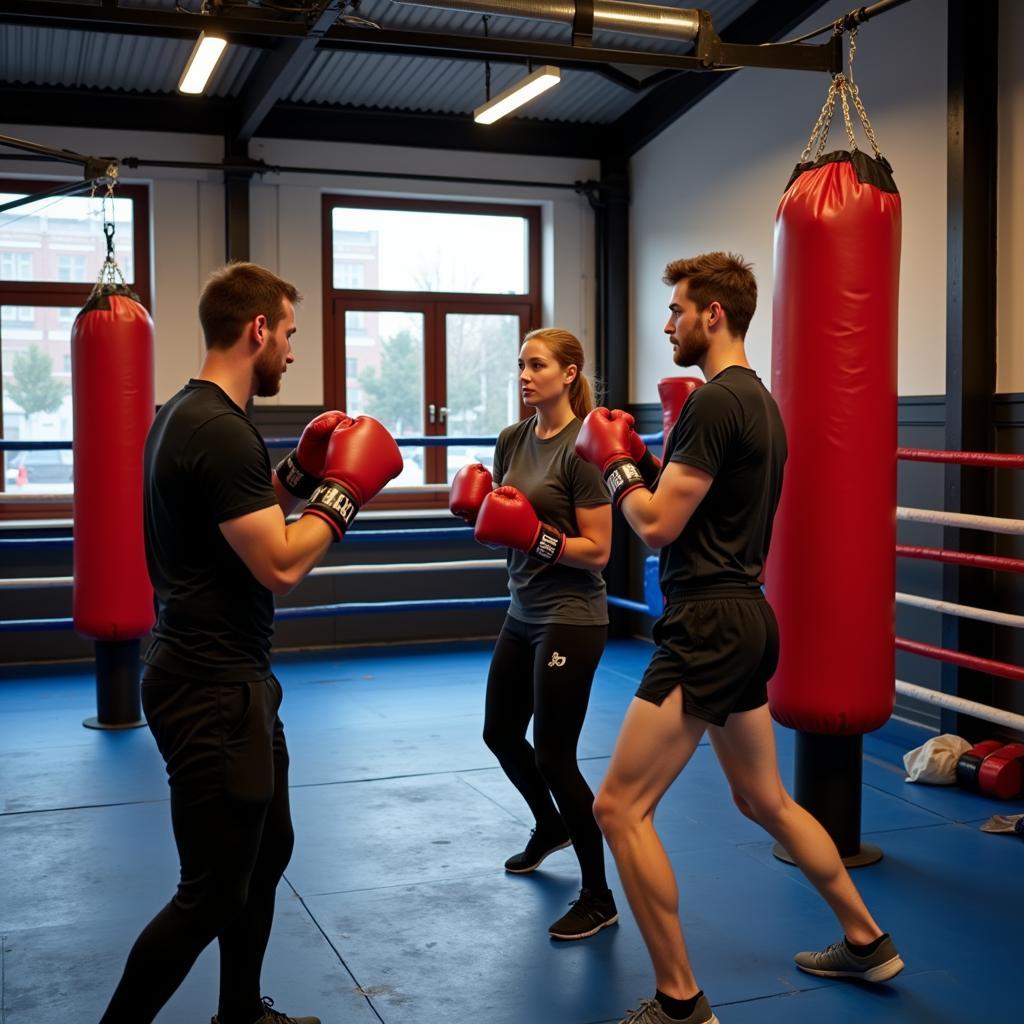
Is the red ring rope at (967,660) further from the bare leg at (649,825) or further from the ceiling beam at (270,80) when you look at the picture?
the ceiling beam at (270,80)

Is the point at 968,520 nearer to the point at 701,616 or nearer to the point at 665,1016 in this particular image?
the point at 701,616

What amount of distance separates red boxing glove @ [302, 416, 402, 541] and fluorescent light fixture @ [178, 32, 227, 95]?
2631 millimetres

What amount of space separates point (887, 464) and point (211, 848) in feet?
6.51

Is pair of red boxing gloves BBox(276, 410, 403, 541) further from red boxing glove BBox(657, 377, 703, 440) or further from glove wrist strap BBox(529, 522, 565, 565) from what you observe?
red boxing glove BBox(657, 377, 703, 440)

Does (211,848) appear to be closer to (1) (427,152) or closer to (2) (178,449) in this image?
(2) (178,449)

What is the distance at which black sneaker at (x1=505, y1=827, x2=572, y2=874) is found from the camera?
3.17 m

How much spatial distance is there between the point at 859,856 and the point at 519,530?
1424 millimetres

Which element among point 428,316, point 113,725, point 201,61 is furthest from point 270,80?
point 113,725

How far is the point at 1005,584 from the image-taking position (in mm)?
4297

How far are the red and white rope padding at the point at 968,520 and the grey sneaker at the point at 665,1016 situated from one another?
7.27ft

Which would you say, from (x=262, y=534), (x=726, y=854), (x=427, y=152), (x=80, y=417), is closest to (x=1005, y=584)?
(x=726, y=854)

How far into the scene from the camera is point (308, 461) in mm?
2283

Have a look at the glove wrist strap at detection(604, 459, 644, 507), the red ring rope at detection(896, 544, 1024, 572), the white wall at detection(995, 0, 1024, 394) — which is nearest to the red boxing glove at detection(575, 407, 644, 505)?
the glove wrist strap at detection(604, 459, 644, 507)

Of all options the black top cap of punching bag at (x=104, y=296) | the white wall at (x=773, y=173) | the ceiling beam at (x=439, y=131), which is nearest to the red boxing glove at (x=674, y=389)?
the white wall at (x=773, y=173)
